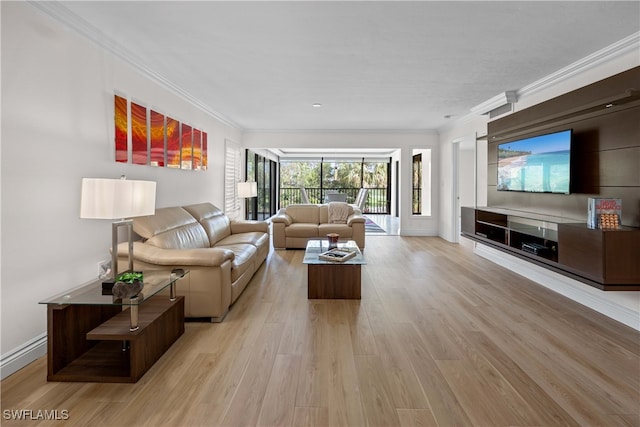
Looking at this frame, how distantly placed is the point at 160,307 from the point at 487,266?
441 cm

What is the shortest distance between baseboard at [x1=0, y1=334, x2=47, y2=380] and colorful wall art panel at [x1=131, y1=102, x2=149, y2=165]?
5.93ft

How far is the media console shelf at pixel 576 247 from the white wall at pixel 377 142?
3.71m

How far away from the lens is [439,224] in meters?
8.05

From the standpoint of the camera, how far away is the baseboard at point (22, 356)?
214 centimetres

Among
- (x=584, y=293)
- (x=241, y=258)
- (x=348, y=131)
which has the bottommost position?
(x=584, y=293)

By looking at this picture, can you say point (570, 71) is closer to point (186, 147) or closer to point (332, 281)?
point (332, 281)

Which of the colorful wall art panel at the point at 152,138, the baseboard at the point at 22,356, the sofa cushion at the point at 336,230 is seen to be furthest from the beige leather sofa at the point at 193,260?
the sofa cushion at the point at 336,230

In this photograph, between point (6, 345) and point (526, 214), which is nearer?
A: point (6, 345)

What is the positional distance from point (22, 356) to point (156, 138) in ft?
8.14

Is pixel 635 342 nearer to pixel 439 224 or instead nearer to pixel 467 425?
pixel 467 425

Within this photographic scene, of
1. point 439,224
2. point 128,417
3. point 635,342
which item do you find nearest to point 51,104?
point 128,417

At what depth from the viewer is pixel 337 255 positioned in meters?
3.86

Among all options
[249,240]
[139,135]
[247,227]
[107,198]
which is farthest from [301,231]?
[107,198]

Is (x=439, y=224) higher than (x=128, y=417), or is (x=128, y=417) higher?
(x=439, y=224)
